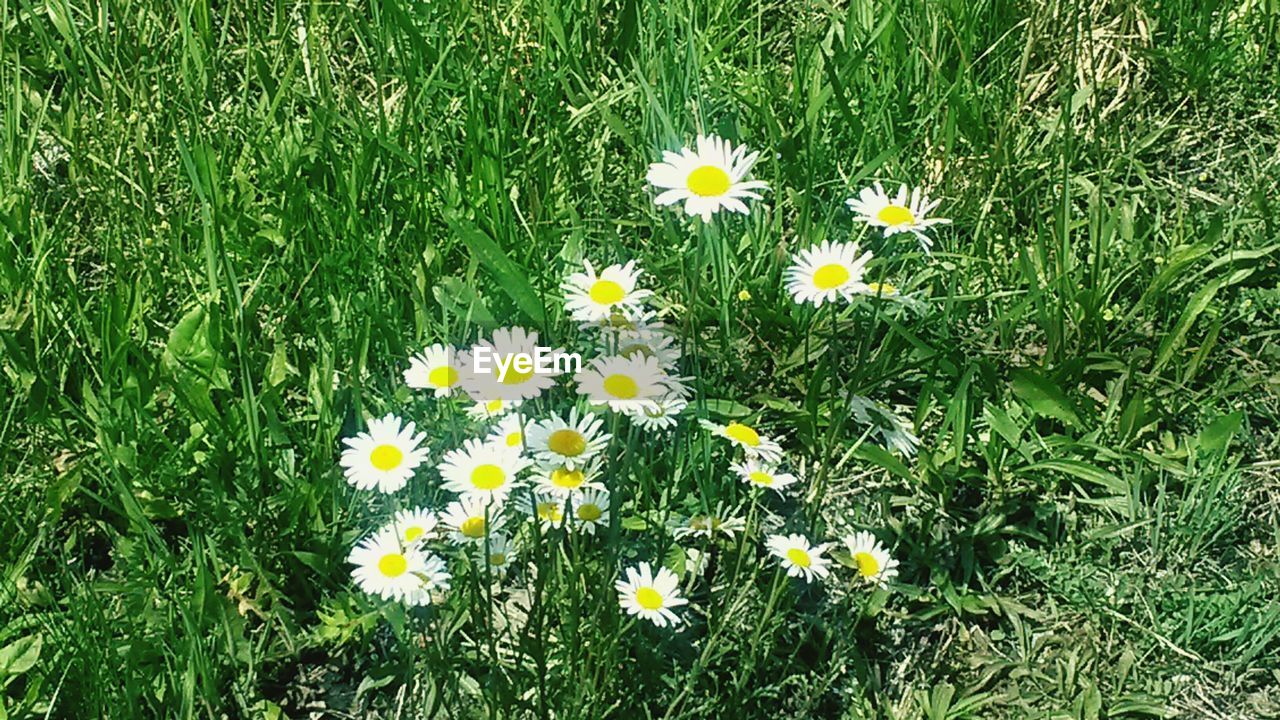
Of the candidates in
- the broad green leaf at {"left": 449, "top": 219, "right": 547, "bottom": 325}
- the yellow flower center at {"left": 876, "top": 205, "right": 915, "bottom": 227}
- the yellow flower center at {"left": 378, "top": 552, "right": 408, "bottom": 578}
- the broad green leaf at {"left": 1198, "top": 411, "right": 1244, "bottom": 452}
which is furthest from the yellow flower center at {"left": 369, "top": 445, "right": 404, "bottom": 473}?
the broad green leaf at {"left": 1198, "top": 411, "right": 1244, "bottom": 452}

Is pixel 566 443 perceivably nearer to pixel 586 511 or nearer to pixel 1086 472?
pixel 586 511

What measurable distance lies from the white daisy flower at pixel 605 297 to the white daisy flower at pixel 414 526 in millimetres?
317

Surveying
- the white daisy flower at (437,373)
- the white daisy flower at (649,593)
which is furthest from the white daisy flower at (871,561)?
the white daisy flower at (437,373)

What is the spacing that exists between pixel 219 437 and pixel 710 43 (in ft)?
4.10

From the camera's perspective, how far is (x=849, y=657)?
198 centimetres

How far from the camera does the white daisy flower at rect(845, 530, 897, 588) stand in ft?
6.01

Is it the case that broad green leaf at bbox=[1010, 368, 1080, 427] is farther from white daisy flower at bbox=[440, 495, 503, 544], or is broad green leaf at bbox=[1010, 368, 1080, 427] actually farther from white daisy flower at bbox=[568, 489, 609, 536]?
white daisy flower at bbox=[440, 495, 503, 544]

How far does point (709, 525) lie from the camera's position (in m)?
1.88

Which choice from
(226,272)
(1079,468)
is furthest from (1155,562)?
(226,272)

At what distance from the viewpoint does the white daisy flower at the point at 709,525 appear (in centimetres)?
185

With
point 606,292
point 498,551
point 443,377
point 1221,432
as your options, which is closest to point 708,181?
point 606,292

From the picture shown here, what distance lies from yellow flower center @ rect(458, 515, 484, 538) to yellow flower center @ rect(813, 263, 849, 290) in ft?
1.72

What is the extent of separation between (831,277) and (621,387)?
355 millimetres

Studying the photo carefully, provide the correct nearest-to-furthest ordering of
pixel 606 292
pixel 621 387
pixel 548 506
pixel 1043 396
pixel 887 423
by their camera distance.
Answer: pixel 621 387, pixel 548 506, pixel 606 292, pixel 887 423, pixel 1043 396
